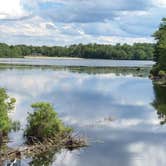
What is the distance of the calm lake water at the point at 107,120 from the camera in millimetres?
30703

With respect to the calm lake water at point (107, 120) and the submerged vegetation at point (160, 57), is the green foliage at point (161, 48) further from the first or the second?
the calm lake water at point (107, 120)

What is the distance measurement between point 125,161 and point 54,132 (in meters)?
5.69

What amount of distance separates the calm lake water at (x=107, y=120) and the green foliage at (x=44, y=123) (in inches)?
50.8

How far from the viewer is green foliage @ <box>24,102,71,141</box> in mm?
33656

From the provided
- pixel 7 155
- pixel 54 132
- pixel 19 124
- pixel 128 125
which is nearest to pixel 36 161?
pixel 7 155

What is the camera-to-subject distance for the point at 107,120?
46.7 metres

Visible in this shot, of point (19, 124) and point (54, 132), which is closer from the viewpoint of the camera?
point (54, 132)

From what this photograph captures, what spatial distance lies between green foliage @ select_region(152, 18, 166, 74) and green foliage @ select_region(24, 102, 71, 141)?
70.4 m

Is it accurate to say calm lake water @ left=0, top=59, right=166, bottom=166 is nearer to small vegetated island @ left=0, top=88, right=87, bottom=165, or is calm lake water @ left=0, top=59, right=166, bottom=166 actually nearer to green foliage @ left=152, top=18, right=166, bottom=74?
small vegetated island @ left=0, top=88, right=87, bottom=165

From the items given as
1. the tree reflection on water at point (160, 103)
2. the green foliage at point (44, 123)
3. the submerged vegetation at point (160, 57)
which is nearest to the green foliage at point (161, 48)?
the submerged vegetation at point (160, 57)

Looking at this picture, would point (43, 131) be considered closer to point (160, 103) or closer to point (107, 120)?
point (107, 120)

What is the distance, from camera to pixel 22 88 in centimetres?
7712

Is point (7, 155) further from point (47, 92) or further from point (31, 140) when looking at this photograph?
point (47, 92)

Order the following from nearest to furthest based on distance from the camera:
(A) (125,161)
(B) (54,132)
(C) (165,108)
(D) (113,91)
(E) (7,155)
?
(E) (7,155) < (A) (125,161) < (B) (54,132) < (C) (165,108) < (D) (113,91)
